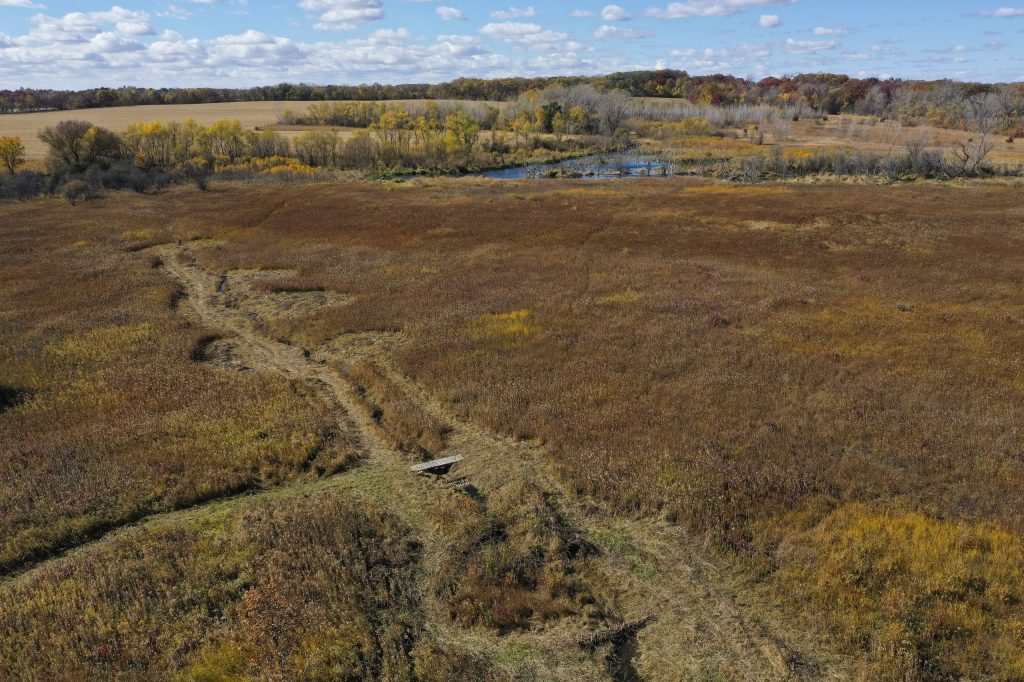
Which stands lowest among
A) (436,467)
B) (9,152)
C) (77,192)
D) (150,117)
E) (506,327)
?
(436,467)

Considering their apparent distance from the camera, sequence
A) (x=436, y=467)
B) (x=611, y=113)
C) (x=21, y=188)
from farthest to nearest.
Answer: (x=611, y=113) < (x=21, y=188) < (x=436, y=467)

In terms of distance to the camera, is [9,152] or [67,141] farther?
[67,141]

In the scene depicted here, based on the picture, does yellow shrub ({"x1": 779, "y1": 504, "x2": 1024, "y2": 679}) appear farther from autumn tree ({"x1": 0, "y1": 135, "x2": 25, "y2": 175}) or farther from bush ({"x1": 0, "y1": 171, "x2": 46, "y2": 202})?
autumn tree ({"x1": 0, "y1": 135, "x2": 25, "y2": 175})

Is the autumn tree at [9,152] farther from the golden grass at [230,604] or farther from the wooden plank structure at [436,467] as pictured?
the wooden plank structure at [436,467]

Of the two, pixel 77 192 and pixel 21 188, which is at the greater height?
pixel 21 188

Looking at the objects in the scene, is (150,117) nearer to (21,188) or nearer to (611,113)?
(21,188)

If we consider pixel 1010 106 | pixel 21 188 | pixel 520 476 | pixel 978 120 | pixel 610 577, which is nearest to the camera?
pixel 610 577

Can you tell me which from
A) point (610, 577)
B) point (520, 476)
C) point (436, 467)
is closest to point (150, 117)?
point (436, 467)

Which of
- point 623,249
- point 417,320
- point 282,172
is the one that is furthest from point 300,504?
point 282,172
